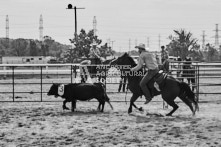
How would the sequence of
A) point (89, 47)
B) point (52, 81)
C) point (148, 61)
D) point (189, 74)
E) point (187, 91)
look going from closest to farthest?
point (187, 91), point (148, 61), point (189, 74), point (52, 81), point (89, 47)

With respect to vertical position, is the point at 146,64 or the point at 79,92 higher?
the point at 146,64

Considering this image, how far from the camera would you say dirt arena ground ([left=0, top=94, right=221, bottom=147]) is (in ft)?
22.2

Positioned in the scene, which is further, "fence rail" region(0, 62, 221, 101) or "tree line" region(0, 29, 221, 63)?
"tree line" region(0, 29, 221, 63)

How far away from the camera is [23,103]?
12812 millimetres

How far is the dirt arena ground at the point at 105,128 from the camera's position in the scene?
6754mm

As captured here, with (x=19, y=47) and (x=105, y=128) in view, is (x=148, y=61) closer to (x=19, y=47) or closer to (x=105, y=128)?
(x=105, y=128)

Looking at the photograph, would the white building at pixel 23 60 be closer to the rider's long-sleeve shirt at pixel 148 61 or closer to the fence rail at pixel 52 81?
the fence rail at pixel 52 81

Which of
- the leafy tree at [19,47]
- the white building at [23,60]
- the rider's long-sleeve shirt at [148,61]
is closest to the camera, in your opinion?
the rider's long-sleeve shirt at [148,61]

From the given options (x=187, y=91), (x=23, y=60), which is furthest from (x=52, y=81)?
(x=23, y=60)

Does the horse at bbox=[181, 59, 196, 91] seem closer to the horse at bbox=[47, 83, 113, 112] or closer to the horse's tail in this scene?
the horse's tail

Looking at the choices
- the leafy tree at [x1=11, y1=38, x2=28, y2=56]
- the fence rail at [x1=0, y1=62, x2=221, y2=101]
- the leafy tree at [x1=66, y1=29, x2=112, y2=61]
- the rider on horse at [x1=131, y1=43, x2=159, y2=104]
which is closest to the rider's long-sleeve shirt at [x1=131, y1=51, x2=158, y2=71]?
the rider on horse at [x1=131, y1=43, x2=159, y2=104]

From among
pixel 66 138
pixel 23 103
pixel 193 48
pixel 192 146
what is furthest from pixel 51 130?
pixel 193 48

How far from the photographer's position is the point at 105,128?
8.01 metres

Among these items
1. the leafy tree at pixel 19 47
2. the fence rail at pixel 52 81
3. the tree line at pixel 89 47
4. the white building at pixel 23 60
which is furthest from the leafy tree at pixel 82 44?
the leafy tree at pixel 19 47
